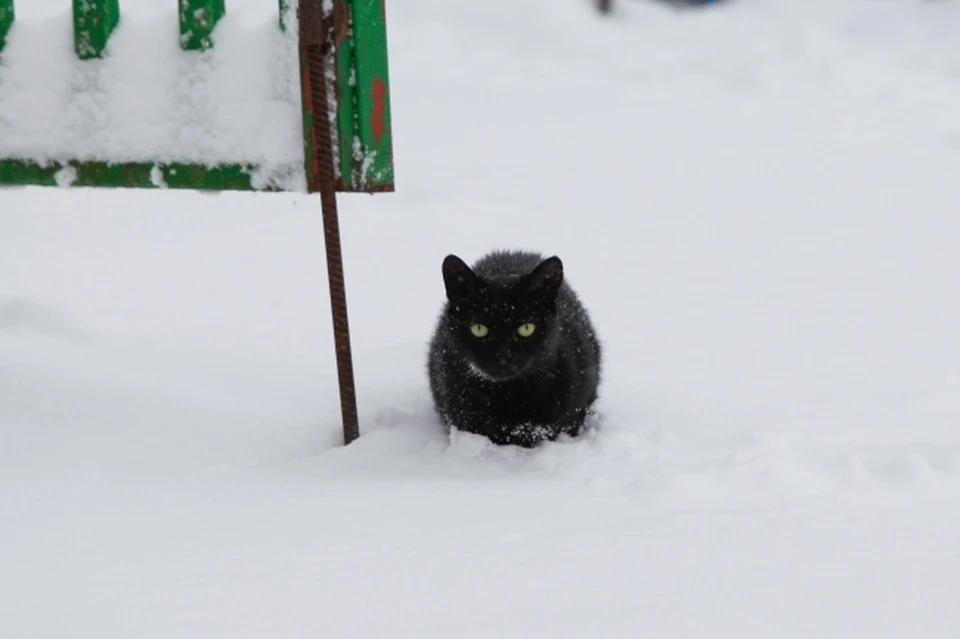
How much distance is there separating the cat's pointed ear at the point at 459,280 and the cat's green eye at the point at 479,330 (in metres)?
0.10

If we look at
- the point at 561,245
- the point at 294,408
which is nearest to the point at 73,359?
the point at 294,408

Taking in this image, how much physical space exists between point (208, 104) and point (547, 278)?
4.01ft

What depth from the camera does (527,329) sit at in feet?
12.4

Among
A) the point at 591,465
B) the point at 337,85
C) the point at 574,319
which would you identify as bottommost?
the point at 591,465

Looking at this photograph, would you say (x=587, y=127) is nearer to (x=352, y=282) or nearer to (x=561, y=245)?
(x=561, y=245)

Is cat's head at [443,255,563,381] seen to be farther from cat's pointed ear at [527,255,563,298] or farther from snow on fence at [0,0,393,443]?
snow on fence at [0,0,393,443]

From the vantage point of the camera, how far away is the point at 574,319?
13.6ft

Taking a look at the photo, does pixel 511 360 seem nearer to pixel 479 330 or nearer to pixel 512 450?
pixel 479 330

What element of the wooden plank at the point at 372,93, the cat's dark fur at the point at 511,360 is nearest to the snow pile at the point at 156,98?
the wooden plank at the point at 372,93

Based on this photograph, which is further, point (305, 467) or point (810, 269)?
point (810, 269)

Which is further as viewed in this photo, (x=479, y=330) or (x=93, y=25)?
(x=93, y=25)

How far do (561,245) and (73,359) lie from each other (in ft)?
10.8

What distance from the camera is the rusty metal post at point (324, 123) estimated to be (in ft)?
11.5

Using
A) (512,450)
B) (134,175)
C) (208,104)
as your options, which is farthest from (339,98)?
(512,450)
